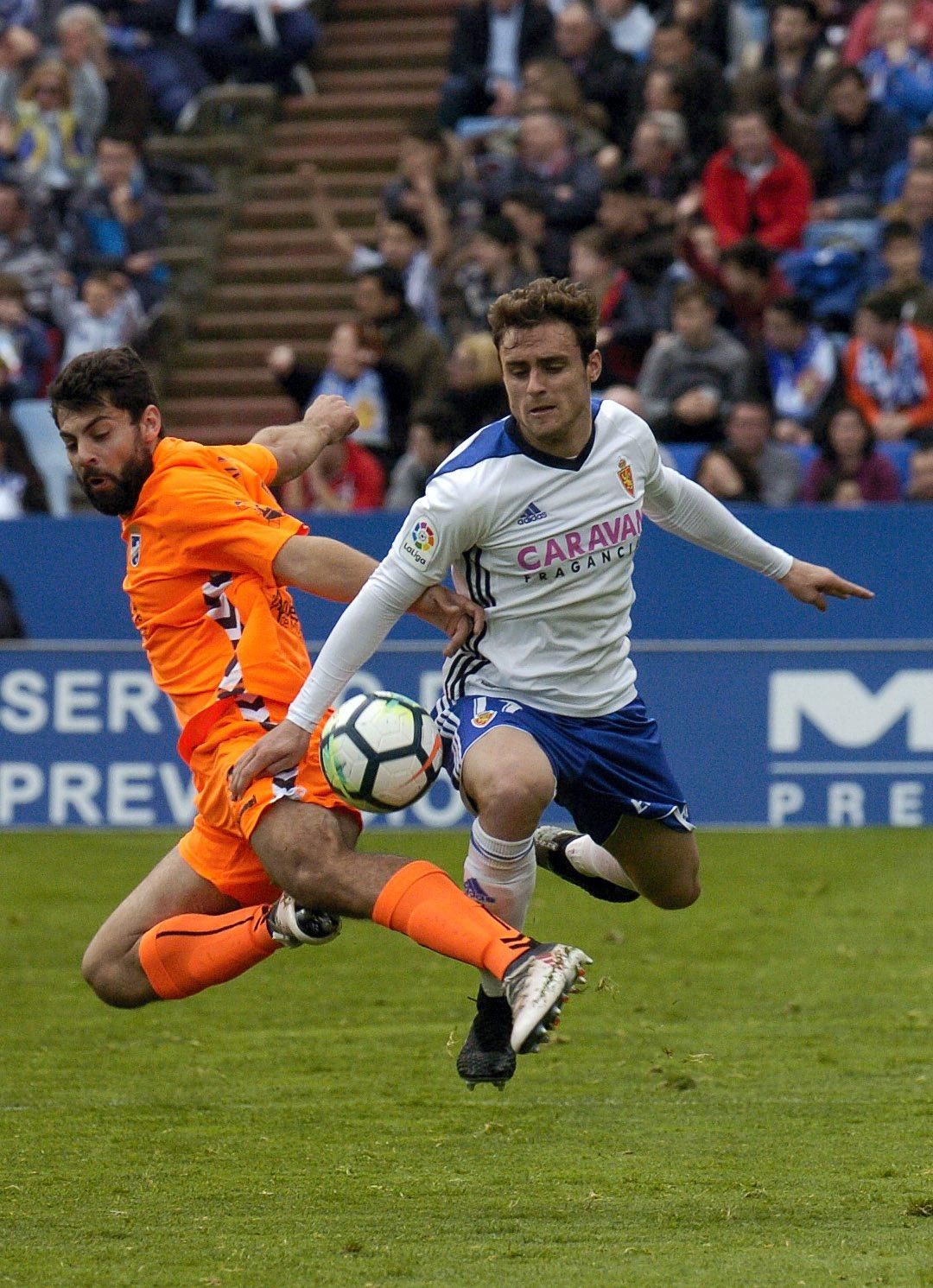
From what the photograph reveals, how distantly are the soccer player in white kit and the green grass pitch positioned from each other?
1.69ft

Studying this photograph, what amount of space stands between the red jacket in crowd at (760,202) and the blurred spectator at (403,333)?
2.14m

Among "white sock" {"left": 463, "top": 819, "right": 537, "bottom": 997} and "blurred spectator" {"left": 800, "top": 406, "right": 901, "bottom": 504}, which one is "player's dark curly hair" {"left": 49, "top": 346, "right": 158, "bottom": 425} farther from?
"blurred spectator" {"left": 800, "top": 406, "right": 901, "bottom": 504}

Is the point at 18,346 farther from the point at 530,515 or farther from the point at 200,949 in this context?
the point at 530,515

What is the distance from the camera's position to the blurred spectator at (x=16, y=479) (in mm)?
15078

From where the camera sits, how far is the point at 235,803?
5.90 metres

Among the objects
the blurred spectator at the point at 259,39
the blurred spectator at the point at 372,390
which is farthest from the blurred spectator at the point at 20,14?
the blurred spectator at the point at 372,390

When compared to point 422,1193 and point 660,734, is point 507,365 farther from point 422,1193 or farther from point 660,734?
point 660,734

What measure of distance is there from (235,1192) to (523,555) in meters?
1.86

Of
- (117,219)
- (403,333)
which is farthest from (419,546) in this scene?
(117,219)

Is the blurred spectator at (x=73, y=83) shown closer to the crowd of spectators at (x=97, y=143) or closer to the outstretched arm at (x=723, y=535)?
the crowd of spectators at (x=97, y=143)

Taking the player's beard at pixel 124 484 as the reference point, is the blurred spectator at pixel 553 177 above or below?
below

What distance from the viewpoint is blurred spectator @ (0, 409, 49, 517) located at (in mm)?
15078

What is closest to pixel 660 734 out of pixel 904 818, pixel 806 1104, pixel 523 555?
pixel 904 818

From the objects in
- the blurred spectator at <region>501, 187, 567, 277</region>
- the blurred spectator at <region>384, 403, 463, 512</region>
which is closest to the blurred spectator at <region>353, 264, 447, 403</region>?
the blurred spectator at <region>384, 403, 463, 512</region>
